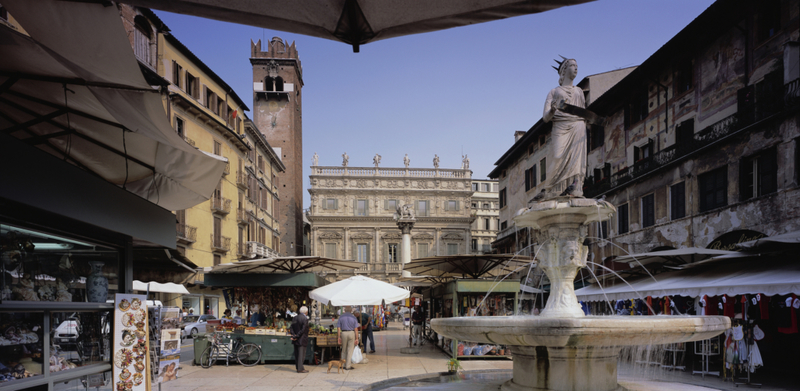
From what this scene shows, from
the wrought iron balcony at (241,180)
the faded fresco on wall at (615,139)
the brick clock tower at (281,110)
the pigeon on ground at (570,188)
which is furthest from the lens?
the brick clock tower at (281,110)

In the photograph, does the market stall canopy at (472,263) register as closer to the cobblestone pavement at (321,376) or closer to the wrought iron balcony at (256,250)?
the cobblestone pavement at (321,376)

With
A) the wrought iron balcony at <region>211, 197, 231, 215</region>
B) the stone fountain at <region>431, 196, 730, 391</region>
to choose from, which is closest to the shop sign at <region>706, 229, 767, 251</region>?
the stone fountain at <region>431, 196, 730, 391</region>

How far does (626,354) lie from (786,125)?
25.8ft

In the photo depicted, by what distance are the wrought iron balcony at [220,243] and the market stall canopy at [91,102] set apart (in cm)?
2693

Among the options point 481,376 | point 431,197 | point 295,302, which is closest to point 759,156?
point 481,376

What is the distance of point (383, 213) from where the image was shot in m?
65.4

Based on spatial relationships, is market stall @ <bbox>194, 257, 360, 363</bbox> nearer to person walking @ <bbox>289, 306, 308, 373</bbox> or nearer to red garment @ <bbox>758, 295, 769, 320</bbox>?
person walking @ <bbox>289, 306, 308, 373</bbox>

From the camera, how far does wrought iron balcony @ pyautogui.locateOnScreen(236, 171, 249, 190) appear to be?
3600cm

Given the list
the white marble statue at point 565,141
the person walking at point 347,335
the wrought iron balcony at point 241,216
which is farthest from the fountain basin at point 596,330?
the wrought iron balcony at point 241,216

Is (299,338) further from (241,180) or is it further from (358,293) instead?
(241,180)

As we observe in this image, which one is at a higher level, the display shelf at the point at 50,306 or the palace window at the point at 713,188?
the palace window at the point at 713,188

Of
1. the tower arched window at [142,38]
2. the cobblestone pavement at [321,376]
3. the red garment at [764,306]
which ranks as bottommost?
the cobblestone pavement at [321,376]

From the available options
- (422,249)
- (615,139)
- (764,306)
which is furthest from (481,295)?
(422,249)

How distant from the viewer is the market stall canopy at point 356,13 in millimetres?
2486
